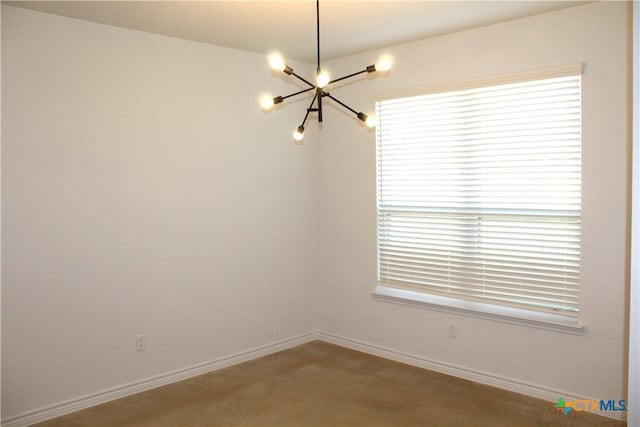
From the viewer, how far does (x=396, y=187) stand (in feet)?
15.1

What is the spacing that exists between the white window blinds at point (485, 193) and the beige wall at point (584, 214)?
0.42ft

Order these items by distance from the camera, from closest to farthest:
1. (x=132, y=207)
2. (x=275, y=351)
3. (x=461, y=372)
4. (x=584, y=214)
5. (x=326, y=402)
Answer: (x=584, y=214) < (x=326, y=402) < (x=132, y=207) < (x=461, y=372) < (x=275, y=351)

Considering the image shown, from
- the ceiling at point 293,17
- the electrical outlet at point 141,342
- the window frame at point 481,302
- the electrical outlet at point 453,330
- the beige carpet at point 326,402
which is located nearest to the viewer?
the ceiling at point 293,17

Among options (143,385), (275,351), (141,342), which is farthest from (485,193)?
(143,385)

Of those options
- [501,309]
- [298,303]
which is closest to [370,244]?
[298,303]

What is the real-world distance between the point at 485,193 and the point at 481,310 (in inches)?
36.5

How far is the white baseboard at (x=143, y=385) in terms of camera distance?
134 inches

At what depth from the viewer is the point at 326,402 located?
3750mm

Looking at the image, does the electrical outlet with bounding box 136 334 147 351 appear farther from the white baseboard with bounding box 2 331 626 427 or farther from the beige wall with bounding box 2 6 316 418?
the white baseboard with bounding box 2 331 626 427

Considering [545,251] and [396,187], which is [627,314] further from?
[396,187]

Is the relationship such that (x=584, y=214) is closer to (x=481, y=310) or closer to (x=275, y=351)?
(x=481, y=310)

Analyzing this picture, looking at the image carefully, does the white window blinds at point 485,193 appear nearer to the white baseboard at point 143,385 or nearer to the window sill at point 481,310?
the window sill at point 481,310

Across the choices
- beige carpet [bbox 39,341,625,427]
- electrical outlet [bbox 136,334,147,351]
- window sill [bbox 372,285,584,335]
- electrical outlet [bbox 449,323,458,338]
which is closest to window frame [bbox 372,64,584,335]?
window sill [bbox 372,285,584,335]

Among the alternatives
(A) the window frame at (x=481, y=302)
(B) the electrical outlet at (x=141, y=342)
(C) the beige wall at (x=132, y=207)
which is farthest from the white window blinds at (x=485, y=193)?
(B) the electrical outlet at (x=141, y=342)
